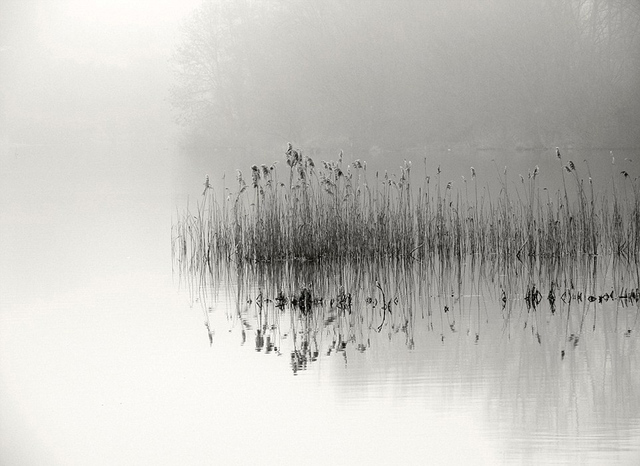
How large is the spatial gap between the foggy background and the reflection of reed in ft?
69.9

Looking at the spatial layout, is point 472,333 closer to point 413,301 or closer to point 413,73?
point 413,301

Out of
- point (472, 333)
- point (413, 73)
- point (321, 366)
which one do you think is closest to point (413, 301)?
point (472, 333)

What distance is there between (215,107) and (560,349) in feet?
129

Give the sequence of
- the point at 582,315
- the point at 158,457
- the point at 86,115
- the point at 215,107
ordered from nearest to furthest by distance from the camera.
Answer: the point at 158,457 < the point at 582,315 < the point at 215,107 < the point at 86,115

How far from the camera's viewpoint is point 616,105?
3150 cm

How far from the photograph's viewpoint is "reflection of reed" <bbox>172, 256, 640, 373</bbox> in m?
7.48

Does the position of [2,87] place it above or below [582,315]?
above

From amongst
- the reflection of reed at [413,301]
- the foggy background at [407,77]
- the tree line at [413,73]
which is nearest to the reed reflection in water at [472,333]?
the reflection of reed at [413,301]

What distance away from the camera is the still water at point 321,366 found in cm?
535

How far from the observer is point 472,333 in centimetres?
752

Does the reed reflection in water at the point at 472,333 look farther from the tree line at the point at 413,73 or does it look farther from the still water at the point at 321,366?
the tree line at the point at 413,73

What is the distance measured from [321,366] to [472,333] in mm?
1370

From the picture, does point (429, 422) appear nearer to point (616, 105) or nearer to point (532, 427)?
point (532, 427)

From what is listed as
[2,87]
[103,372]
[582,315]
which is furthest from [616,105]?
[2,87]
